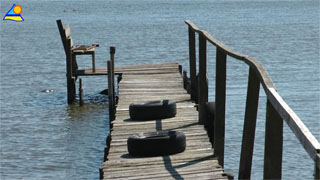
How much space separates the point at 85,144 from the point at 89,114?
14.7 feet

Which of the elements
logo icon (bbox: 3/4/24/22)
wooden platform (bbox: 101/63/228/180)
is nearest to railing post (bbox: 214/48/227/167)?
wooden platform (bbox: 101/63/228/180)

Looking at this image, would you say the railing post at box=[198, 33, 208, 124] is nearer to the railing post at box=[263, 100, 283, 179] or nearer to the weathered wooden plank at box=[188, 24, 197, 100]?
the weathered wooden plank at box=[188, 24, 197, 100]

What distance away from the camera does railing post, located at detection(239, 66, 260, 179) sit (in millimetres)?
7988

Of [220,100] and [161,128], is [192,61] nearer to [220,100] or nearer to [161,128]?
[161,128]

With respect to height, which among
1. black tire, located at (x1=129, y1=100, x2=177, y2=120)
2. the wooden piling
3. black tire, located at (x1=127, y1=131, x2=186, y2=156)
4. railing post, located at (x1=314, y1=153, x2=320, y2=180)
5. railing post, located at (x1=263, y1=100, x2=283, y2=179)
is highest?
railing post, located at (x1=314, y1=153, x2=320, y2=180)

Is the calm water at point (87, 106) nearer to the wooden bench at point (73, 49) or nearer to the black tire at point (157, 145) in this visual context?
the wooden bench at point (73, 49)

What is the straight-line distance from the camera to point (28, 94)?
2884cm

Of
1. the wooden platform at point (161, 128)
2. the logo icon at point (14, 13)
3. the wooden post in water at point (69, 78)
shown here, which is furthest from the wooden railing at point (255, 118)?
the wooden post in water at point (69, 78)

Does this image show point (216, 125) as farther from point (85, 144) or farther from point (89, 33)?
point (89, 33)

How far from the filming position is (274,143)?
648cm

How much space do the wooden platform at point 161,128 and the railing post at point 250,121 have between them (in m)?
0.85

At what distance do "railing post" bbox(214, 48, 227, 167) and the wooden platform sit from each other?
0.16m

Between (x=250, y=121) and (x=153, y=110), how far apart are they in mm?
5491

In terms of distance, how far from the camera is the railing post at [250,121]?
7.99 metres
